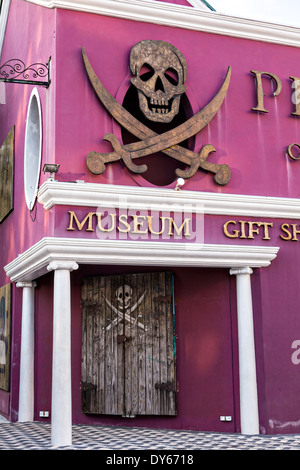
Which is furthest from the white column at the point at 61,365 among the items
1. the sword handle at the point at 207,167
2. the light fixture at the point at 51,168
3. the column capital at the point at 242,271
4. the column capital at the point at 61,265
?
the column capital at the point at 242,271

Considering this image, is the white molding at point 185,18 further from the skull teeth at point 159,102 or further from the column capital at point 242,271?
the column capital at point 242,271

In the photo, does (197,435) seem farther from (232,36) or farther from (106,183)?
(232,36)

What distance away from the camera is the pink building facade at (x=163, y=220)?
9664 millimetres

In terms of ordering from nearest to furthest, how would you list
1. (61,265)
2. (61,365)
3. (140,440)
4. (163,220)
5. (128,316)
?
(61,365) < (61,265) < (140,440) < (163,220) < (128,316)

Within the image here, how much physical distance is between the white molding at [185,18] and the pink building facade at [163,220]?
25 mm

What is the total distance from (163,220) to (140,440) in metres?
3.45

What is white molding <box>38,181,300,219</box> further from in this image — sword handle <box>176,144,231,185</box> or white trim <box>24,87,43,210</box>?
white trim <box>24,87,43,210</box>

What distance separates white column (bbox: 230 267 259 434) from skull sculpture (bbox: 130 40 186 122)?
2.99 meters

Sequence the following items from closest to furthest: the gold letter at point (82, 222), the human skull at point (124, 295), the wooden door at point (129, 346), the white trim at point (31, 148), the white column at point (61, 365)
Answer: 1. the white column at point (61, 365)
2. the gold letter at point (82, 222)
3. the wooden door at point (129, 346)
4. the human skull at point (124, 295)
5. the white trim at point (31, 148)

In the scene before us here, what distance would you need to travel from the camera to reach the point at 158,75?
10438mm

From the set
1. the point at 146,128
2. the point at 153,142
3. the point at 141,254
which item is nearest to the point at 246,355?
the point at 141,254

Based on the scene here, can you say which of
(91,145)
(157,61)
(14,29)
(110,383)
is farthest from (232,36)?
(110,383)

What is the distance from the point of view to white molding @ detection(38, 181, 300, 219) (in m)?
9.34

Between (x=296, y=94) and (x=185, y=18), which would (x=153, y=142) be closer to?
(x=185, y=18)
